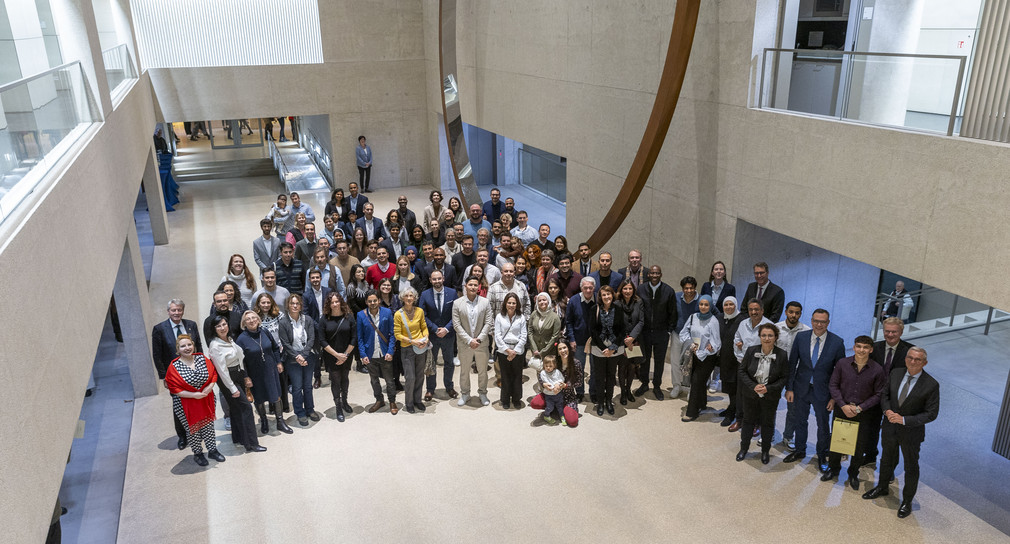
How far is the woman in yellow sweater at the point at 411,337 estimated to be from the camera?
295 inches

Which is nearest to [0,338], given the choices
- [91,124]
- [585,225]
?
[91,124]

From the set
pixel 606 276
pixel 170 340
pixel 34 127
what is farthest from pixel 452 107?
pixel 34 127

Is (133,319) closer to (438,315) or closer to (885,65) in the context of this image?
(438,315)

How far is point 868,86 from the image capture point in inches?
265

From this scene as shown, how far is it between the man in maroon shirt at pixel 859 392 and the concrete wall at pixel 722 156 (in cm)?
88

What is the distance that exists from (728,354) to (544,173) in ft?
42.4

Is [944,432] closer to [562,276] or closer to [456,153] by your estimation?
[562,276]

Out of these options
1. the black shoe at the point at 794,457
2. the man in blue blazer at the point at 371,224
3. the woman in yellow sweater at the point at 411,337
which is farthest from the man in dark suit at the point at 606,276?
the man in blue blazer at the point at 371,224

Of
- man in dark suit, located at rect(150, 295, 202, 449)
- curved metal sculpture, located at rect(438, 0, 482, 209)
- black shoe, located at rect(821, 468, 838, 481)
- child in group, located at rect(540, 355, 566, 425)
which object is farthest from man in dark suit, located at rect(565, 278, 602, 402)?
curved metal sculpture, located at rect(438, 0, 482, 209)

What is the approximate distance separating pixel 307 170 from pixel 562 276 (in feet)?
53.0

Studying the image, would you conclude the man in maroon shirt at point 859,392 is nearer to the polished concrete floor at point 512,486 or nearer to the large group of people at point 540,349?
the large group of people at point 540,349

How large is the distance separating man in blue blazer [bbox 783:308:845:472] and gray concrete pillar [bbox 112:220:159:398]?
7.01 meters

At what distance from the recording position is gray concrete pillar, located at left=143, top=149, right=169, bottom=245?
14.7 metres

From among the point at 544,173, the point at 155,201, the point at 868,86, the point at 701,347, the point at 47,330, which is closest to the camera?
the point at 47,330
